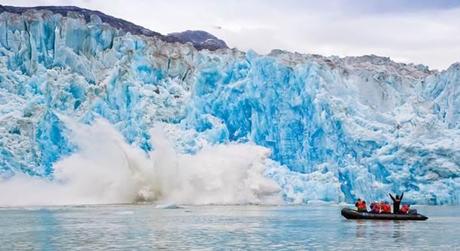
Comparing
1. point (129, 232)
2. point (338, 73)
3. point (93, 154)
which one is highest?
point (338, 73)

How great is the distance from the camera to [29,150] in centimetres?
3441

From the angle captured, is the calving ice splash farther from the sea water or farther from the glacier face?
the sea water

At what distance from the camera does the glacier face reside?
3612 cm

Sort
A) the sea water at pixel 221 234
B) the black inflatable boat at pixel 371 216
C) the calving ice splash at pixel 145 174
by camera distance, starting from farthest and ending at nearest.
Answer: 1. the calving ice splash at pixel 145 174
2. the black inflatable boat at pixel 371 216
3. the sea water at pixel 221 234

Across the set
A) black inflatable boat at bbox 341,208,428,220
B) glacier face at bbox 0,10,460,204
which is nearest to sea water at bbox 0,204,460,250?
black inflatable boat at bbox 341,208,428,220

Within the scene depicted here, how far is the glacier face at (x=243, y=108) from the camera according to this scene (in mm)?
36125

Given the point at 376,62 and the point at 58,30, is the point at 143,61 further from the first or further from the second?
Result: the point at 376,62

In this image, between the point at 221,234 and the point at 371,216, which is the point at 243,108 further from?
the point at 221,234

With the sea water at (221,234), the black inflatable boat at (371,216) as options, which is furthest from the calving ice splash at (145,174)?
the sea water at (221,234)

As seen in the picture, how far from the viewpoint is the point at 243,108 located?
127ft

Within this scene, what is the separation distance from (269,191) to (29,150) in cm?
1222

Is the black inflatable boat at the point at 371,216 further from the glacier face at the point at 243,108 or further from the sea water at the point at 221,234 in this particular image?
the glacier face at the point at 243,108

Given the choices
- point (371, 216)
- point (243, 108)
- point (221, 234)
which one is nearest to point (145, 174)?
point (243, 108)

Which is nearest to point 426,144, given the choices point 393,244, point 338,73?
point 338,73
